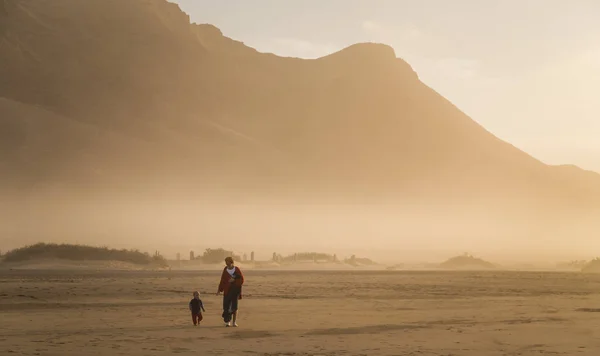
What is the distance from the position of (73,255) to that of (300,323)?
50.2 metres

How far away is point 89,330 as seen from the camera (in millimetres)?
20844

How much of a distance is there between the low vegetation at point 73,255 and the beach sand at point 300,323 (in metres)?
30.6

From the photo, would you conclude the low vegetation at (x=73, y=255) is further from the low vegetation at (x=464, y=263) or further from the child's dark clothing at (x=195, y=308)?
the child's dark clothing at (x=195, y=308)

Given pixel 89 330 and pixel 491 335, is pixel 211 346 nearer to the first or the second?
pixel 89 330

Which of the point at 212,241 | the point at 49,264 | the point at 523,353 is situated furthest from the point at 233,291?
the point at 212,241

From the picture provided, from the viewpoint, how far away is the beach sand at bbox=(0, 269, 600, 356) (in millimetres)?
18031

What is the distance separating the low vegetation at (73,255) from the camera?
2667 inches

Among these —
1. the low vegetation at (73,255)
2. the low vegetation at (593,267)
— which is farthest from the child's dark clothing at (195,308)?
the low vegetation at (593,267)

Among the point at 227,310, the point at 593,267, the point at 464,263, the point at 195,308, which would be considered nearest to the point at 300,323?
the point at 227,310

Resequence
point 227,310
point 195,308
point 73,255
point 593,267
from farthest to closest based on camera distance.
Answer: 1. point 593,267
2. point 73,255
3. point 227,310
4. point 195,308

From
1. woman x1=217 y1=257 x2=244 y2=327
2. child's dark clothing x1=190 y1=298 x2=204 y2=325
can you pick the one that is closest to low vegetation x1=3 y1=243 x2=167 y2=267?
woman x1=217 y1=257 x2=244 y2=327

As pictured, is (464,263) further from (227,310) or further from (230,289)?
(227,310)

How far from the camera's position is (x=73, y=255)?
229 ft

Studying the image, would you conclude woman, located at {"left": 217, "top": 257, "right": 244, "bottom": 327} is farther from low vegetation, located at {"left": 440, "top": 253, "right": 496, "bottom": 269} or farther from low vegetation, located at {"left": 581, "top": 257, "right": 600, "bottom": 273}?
low vegetation, located at {"left": 440, "top": 253, "right": 496, "bottom": 269}
